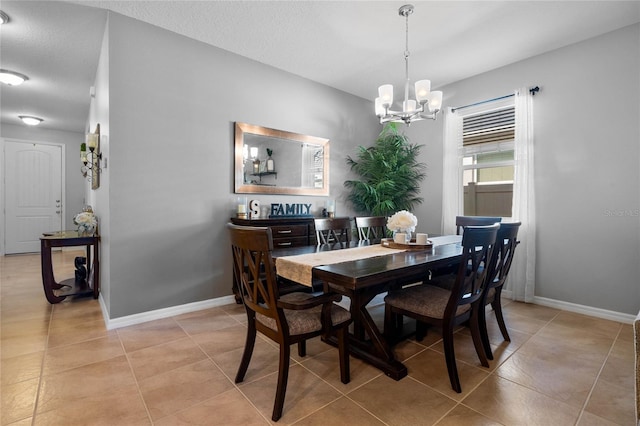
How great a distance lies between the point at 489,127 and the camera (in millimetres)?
3793

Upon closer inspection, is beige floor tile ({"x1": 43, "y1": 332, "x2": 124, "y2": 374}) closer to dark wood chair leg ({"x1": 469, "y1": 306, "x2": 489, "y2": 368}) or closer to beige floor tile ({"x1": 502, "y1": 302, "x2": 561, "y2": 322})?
dark wood chair leg ({"x1": 469, "y1": 306, "x2": 489, "y2": 368})

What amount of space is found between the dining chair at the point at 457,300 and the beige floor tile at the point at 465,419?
0.17 m

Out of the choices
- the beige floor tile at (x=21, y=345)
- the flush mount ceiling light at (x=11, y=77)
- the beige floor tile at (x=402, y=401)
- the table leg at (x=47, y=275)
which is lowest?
the beige floor tile at (x=402, y=401)

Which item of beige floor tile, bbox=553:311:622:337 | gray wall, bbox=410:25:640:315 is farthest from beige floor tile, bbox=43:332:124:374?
gray wall, bbox=410:25:640:315

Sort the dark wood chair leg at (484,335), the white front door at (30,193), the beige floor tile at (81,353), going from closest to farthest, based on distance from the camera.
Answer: the beige floor tile at (81,353), the dark wood chair leg at (484,335), the white front door at (30,193)

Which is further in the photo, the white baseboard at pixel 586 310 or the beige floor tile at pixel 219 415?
the white baseboard at pixel 586 310

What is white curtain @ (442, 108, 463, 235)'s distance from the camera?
4047 millimetres

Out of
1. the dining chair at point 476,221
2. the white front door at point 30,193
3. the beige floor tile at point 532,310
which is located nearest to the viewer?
the beige floor tile at point 532,310

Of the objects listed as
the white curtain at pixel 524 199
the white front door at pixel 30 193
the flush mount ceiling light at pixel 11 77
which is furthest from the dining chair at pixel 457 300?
the white front door at pixel 30 193

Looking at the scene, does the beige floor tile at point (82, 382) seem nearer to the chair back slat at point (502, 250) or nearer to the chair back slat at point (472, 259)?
the chair back slat at point (472, 259)

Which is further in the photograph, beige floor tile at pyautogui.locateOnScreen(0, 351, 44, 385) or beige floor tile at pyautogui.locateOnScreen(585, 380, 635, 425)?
beige floor tile at pyautogui.locateOnScreen(0, 351, 44, 385)

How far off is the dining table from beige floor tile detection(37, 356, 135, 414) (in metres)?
1.17

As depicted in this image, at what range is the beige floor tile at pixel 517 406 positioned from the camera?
1.48m

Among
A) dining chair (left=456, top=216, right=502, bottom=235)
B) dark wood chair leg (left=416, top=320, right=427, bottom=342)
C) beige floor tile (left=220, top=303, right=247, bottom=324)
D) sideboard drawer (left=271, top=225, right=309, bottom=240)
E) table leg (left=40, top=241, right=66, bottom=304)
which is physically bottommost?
beige floor tile (left=220, top=303, right=247, bottom=324)
